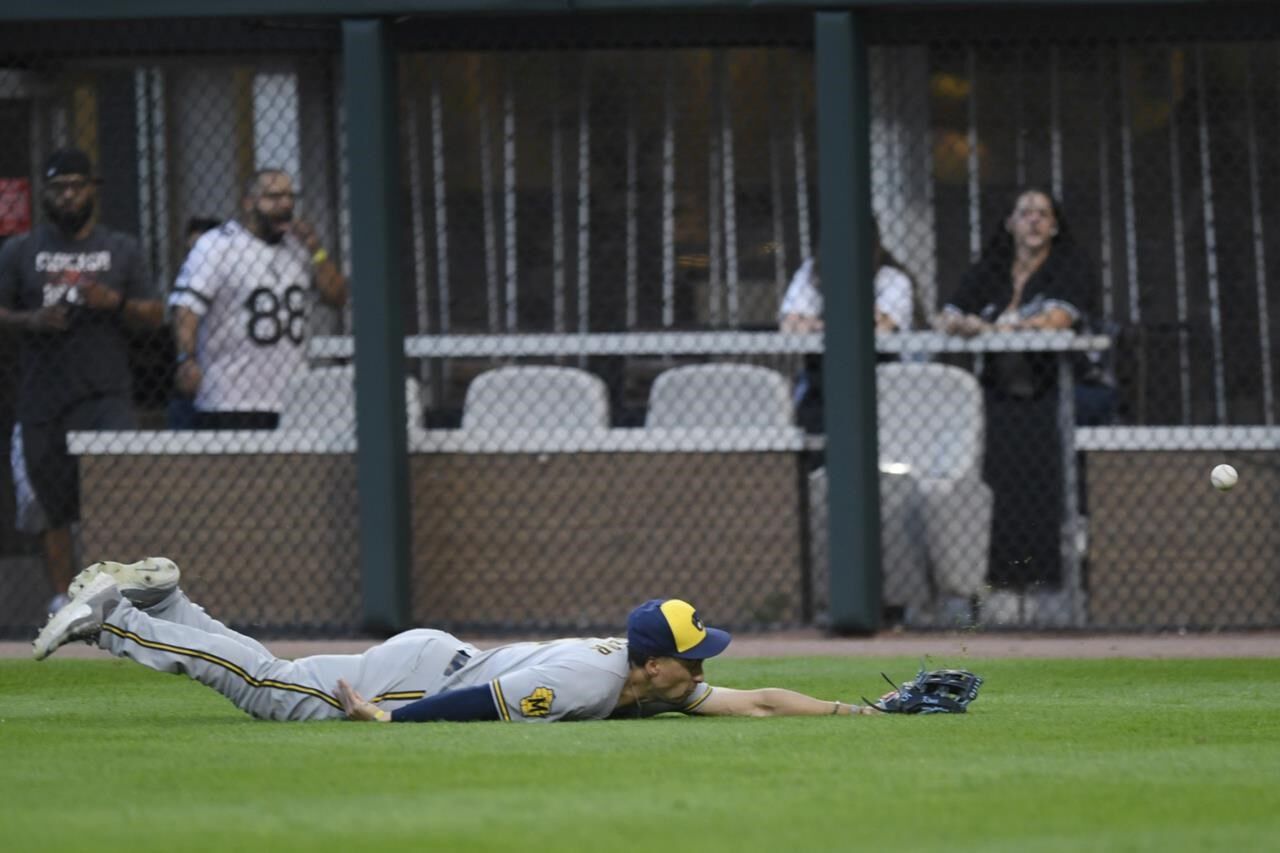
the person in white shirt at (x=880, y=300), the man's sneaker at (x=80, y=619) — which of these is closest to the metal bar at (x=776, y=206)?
the person in white shirt at (x=880, y=300)

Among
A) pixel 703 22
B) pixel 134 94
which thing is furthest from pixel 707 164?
pixel 134 94

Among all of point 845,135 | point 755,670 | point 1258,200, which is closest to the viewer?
point 755,670

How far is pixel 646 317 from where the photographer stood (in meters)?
11.9

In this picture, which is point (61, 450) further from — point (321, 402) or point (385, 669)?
point (385, 669)

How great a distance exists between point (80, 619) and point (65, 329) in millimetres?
4319

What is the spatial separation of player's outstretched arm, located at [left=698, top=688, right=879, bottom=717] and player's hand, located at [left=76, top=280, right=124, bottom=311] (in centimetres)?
477

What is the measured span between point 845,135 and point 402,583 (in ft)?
9.98

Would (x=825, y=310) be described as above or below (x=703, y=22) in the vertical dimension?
below

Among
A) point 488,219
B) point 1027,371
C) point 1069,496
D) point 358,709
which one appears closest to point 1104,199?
point 1027,371

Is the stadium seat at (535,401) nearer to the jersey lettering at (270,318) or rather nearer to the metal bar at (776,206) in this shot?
the jersey lettering at (270,318)

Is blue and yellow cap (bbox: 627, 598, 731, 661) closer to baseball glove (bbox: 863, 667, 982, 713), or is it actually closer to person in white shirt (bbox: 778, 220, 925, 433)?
baseball glove (bbox: 863, 667, 982, 713)

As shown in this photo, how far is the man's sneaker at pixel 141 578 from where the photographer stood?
708cm

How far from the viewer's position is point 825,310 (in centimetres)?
1066

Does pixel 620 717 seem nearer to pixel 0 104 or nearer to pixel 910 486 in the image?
pixel 910 486
